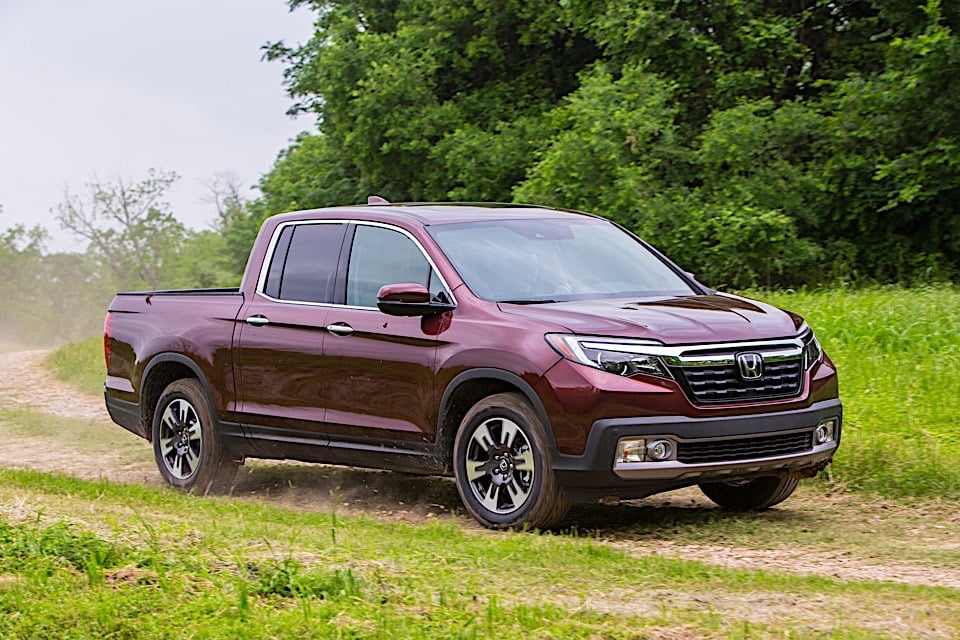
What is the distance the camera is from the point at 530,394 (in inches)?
296

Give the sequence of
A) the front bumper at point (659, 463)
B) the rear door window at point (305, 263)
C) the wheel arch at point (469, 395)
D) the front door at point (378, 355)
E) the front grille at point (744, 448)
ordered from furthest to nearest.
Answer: the rear door window at point (305, 263)
the front door at point (378, 355)
the wheel arch at point (469, 395)
the front grille at point (744, 448)
the front bumper at point (659, 463)

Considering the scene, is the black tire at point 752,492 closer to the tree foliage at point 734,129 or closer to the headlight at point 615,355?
the headlight at point 615,355

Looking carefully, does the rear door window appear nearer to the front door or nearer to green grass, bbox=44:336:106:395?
the front door

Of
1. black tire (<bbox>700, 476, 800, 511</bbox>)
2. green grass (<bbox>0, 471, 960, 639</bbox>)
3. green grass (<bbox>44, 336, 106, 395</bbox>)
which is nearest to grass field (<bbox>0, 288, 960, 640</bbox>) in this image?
green grass (<bbox>0, 471, 960, 639</bbox>)

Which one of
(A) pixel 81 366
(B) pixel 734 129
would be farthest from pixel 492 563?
(A) pixel 81 366

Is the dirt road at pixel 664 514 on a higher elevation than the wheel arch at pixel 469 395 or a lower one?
lower

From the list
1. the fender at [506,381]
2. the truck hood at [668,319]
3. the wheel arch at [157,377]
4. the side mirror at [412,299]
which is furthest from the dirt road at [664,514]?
the side mirror at [412,299]

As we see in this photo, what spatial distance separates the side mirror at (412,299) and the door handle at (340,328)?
0.47m

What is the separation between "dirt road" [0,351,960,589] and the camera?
689 centimetres

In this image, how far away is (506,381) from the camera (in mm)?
7691

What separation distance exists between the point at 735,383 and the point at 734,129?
14.1 meters

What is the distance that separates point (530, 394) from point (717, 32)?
1702cm

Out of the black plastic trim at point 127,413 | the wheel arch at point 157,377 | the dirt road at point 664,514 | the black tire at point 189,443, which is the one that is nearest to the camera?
the dirt road at point 664,514

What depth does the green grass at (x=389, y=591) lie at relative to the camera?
5051 mm
